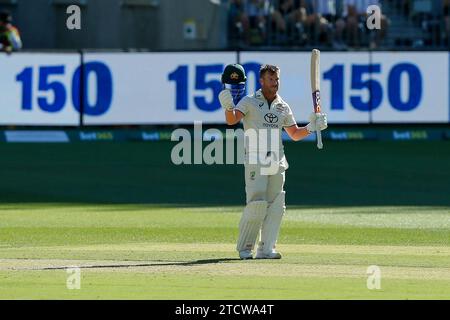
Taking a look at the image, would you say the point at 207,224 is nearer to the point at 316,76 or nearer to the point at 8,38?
the point at 316,76

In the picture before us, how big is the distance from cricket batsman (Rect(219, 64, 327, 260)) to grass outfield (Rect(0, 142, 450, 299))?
1.18ft

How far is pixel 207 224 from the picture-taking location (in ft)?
62.1

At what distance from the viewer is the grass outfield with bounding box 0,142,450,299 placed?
1267 cm

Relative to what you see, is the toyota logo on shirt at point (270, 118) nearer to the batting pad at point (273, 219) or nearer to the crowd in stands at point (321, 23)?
the batting pad at point (273, 219)

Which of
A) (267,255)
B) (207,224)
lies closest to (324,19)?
(207,224)

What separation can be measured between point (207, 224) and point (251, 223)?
4.27 meters

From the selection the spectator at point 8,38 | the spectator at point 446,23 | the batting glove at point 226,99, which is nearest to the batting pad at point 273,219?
the batting glove at point 226,99

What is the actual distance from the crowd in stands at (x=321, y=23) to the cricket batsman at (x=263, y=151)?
21120 mm

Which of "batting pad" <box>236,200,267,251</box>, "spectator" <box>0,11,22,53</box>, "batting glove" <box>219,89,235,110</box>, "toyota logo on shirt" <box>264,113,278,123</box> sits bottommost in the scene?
"batting pad" <box>236,200,267,251</box>

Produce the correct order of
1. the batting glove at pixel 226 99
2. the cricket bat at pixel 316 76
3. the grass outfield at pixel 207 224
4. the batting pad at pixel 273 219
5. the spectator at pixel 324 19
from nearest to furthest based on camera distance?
the grass outfield at pixel 207 224
the batting glove at pixel 226 99
the cricket bat at pixel 316 76
the batting pad at pixel 273 219
the spectator at pixel 324 19

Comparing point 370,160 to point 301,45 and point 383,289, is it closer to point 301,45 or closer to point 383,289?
point 301,45

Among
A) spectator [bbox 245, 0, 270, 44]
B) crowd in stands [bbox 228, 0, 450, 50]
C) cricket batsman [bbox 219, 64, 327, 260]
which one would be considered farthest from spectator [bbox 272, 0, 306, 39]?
cricket batsman [bbox 219, 64, 327, 260]

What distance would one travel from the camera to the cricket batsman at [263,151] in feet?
47.7

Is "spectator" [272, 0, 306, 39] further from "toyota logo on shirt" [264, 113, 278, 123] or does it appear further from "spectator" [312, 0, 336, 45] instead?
"toyota logo on shirt" [264, 113, 278, 123]
